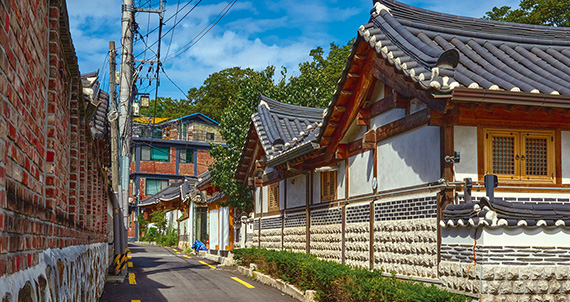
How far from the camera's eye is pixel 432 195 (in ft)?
36.9

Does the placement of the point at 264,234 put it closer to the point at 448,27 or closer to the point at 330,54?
the point at 448,27

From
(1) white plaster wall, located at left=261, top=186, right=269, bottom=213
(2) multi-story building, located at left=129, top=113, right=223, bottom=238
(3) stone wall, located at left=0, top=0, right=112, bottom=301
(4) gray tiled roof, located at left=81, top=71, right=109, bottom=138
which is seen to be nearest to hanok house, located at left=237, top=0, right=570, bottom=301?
(4) gray tiled roof, located at left=81, top=71, right=109, bottom=138

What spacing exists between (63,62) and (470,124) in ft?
23.2

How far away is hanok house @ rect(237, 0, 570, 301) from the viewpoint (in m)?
9.38

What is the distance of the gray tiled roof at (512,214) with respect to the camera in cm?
922

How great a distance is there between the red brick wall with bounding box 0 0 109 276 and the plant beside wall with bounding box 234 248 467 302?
500cm

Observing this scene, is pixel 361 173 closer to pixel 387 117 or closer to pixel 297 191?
pixel 387 117

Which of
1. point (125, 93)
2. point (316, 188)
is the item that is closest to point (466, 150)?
point (316, 188)

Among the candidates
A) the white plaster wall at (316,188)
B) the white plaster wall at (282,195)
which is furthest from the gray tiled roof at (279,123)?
the white plaster wall at (316,188)

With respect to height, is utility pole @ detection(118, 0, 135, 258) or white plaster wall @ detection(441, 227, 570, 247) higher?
utility pole @ detection(118, 0, 135, 258)

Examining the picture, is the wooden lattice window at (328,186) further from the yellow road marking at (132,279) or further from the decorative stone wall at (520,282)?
the decorative stone wall at (520,282)

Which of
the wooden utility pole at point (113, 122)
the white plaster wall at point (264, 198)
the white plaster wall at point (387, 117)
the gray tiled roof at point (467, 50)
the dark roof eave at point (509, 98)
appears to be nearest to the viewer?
the dark roof eave at point (509, 98)

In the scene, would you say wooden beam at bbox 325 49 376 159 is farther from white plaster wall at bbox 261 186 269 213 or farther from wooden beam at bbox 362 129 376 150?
white plaster wall at bbox 261 186 269 213

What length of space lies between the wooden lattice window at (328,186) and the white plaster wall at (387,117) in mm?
3286
